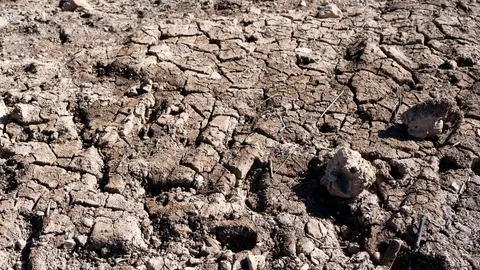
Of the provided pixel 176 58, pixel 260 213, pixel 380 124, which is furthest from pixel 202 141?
pixel 380 124

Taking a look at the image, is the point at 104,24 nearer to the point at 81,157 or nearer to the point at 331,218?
the point at 81,157

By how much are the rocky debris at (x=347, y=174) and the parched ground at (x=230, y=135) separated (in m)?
0.07

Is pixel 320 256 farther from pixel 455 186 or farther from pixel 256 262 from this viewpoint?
pixel 455 186

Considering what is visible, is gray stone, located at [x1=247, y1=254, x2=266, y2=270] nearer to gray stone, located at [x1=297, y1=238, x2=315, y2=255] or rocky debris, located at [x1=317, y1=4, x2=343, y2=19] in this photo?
gray stone, located at [x1=297, y1=238, x2=315, y2=255]

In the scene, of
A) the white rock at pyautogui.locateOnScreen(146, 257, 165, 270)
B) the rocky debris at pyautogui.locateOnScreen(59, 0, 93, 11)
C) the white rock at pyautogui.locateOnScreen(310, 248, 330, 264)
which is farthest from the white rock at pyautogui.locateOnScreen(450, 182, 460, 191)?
the rocky debris at pyautogui.locateOnScreen(59, 0, 93, 11)

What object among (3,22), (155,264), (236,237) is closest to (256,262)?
(236,237)

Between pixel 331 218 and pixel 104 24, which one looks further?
pixel 104 24

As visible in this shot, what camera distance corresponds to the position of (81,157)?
132 inches

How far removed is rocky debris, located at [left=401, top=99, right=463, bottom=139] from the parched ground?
0.07 m

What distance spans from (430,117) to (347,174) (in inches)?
29.3

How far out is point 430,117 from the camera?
136 inches

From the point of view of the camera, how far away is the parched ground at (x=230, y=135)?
2986 millimetres

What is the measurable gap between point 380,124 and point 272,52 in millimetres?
983

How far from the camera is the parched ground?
2986 millimetres
